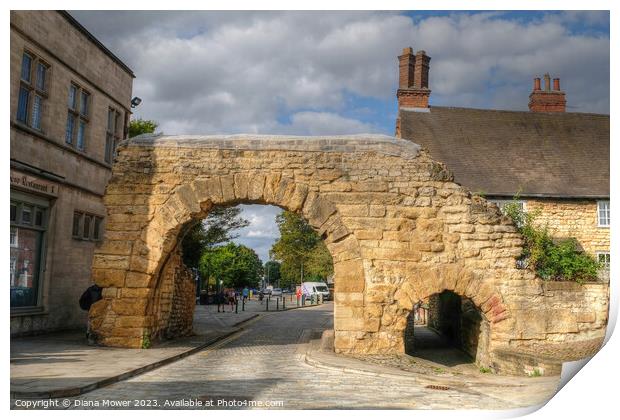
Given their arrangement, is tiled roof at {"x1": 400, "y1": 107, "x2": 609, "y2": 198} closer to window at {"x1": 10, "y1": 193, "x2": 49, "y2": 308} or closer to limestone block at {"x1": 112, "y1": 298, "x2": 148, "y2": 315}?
window at {"x1": 10, "y1": 193, "x2": 49, "y2": 308}

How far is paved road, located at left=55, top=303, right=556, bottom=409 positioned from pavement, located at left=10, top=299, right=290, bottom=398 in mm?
176

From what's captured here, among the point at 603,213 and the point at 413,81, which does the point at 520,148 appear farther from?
the point at 413,81

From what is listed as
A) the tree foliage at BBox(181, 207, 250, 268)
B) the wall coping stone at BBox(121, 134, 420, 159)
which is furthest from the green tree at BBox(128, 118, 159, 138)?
the wall coping stone at BBox(121, 134, 420, 159)

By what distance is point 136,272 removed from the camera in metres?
9.59

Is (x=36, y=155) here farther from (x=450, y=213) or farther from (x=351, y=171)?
(x=450, y=213)

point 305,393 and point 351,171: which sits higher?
point 351,171

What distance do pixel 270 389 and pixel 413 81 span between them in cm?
1666

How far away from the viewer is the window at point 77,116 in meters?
8.66

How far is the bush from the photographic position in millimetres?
9125

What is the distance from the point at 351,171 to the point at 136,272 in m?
4.01

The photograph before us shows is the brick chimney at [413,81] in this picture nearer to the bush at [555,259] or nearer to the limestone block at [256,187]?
the bush at [555,259]

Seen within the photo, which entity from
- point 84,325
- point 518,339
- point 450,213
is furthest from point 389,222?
point 84,325

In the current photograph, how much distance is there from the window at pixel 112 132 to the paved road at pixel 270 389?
17.5ft

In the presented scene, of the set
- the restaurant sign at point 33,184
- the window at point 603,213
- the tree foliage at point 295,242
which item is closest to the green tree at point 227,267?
the tree foliage at point 295,242
